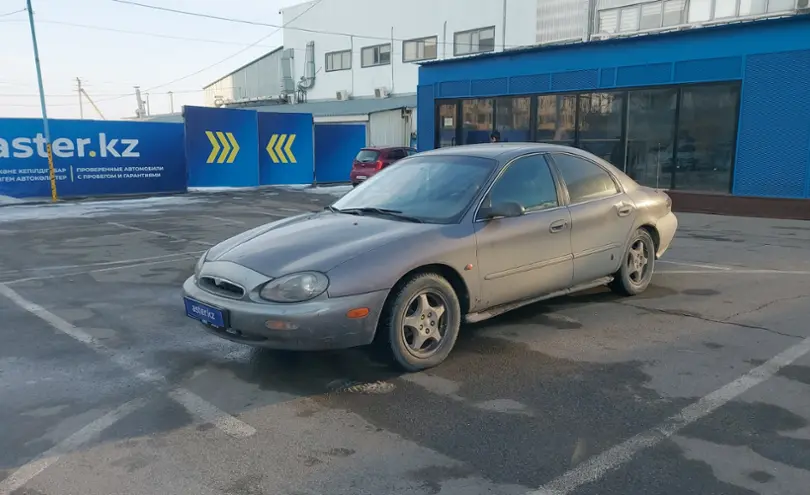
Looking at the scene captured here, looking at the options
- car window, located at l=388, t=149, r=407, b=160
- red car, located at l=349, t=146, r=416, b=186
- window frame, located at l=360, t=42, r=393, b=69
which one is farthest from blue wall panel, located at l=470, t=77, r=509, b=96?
window frame, located at l=360, t=42, r=393, b=69

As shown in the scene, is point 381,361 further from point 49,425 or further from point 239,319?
point 49,425

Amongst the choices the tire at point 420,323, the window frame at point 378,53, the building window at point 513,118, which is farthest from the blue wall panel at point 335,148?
the tire at point 420,323

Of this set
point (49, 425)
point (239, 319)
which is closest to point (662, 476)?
point (239, 319)

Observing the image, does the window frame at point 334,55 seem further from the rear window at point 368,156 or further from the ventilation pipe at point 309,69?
the rear window at point 368,156

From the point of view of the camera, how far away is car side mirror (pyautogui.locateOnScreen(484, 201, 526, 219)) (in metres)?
4.85

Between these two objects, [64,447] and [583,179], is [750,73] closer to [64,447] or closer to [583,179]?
[583,179]

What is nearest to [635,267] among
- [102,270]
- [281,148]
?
[102,270]

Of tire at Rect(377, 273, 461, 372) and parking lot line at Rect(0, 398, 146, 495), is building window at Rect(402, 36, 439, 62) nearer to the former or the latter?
tire at Rect(377, 273, 461, 372)

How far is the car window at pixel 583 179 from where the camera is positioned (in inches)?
227

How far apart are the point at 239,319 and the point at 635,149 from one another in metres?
14.7

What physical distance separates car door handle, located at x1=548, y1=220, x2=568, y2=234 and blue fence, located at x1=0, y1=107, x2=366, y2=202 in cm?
1738

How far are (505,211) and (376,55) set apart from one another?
34775 millimetres

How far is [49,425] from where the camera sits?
3781 mm

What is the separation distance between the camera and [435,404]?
402cm
